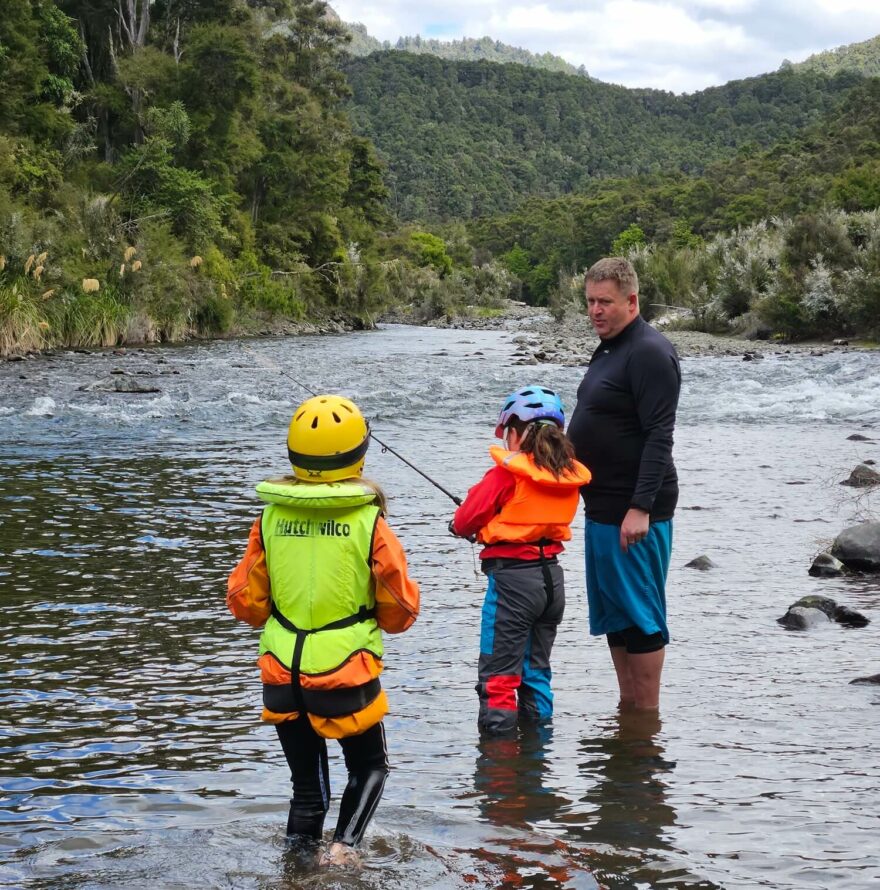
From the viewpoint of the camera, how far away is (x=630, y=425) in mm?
4949

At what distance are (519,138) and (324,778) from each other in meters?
203

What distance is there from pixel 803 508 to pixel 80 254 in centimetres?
2688

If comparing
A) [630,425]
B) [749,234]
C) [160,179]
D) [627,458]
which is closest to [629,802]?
[627,458]

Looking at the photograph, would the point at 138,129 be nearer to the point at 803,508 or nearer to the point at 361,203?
the point at 361,203

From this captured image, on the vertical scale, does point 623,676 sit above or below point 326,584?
below

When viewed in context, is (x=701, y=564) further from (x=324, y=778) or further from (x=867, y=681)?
(x=324, y=778)

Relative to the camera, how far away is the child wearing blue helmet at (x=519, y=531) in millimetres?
4777

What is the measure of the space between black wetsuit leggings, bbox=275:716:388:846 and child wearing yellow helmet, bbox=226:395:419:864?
0.07 ft

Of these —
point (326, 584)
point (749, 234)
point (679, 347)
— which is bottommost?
point (326, 584)

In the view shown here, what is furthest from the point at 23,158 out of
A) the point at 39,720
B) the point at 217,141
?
the point at 39,720

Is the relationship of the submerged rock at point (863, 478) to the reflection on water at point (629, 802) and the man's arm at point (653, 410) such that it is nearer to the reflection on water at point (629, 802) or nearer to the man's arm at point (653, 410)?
the reflection on water at point (629, 802)

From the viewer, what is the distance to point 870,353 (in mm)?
27875

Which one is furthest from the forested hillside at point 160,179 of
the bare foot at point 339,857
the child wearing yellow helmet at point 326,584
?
the bare foot at point 339,857

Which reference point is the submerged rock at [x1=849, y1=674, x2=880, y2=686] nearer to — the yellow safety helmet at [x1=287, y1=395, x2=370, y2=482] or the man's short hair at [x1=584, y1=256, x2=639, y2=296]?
the man's short hair at [x1=584, y1=256, x2=639, y2=296]
